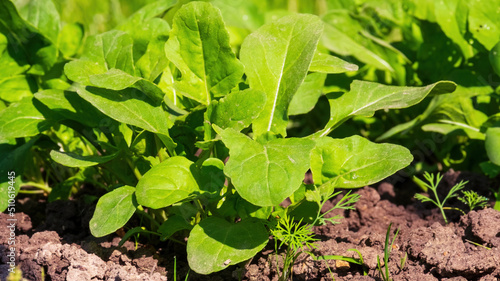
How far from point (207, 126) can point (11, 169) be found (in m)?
0.82

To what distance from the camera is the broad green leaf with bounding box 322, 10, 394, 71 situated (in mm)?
Answer: 2578

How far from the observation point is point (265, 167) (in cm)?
151

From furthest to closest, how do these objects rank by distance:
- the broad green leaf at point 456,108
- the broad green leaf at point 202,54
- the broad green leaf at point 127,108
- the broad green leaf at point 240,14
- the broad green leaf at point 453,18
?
Answer: the broad green leaf at point 240,14 < the broad green leaf at point 453,18 < the broad green leaf at point 456,108 < the broad green leaf at point 202,54 < the broad green leaf at point 127,108

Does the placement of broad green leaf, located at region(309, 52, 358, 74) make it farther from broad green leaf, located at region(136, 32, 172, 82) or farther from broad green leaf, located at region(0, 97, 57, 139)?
broad green leaf, located at region(0, 97, 57, 139)

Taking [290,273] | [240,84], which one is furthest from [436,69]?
[290,273]

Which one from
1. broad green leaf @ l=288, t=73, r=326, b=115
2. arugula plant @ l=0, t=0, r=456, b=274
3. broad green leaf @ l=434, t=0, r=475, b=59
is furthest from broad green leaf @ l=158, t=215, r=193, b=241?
broad green leaf @ l=434, t=0, r=475, b=59

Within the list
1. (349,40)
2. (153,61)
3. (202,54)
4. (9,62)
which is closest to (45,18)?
(9,62)

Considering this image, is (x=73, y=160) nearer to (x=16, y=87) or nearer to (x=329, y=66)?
(x=16, y=87)

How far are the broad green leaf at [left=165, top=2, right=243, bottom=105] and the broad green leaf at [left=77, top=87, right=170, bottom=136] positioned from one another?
0.43 feet

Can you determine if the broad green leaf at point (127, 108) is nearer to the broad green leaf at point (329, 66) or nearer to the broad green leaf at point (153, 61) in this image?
the broad green leaf at point (153, 61)

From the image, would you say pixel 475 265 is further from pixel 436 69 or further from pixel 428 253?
pixel 436 69

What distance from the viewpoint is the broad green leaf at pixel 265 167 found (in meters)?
1.44

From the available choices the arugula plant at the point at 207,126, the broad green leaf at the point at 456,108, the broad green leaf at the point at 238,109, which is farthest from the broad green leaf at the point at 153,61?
the broad green leaf at the point at 456,108

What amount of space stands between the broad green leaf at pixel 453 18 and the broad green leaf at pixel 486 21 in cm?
5
